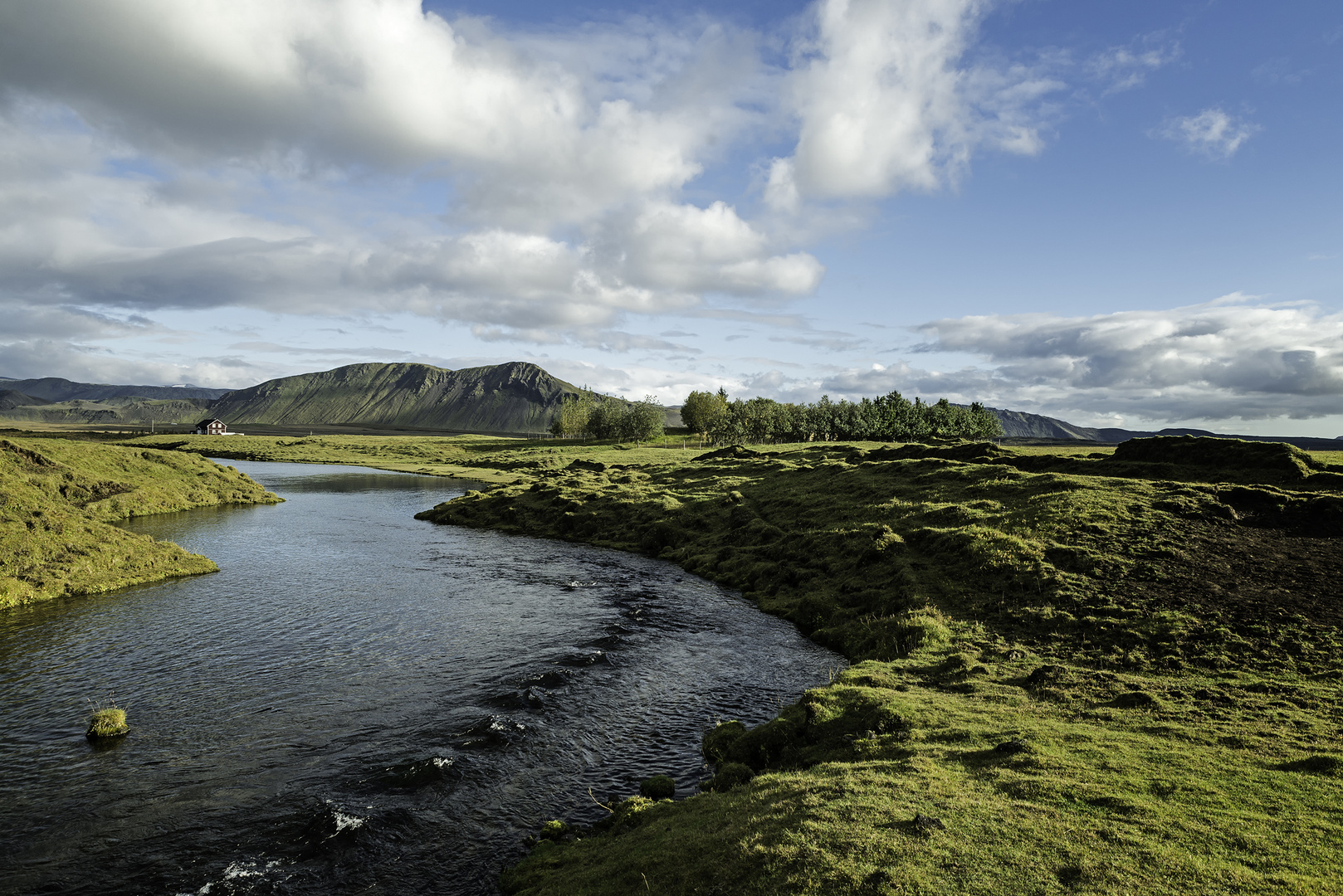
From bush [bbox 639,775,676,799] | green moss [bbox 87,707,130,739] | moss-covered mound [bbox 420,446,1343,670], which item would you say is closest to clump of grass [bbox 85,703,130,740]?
green moss [bbox 87,707,130,739]

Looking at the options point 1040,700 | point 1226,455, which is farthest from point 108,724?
point 1226,455

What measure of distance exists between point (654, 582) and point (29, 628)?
3745cm

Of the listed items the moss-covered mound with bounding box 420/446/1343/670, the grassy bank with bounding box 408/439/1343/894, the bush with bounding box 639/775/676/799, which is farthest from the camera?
the moss-covered mound with bounding box 420/446/1343/670

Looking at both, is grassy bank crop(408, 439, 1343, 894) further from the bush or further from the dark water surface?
the dark water surface

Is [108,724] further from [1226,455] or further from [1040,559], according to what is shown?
[1226,455]

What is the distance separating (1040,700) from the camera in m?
23.6

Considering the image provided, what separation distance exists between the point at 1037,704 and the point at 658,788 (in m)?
14.3

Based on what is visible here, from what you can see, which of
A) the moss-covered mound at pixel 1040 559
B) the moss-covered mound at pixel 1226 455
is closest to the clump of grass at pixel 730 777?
the moss-covered mound at pixel 1040 559

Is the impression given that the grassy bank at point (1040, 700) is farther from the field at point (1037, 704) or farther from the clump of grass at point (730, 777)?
the clump of grass at point (730, 777)

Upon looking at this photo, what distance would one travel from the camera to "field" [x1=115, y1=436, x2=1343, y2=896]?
12711mm

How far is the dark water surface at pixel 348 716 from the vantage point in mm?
17406

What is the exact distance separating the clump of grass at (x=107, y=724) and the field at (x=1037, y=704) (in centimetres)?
1766

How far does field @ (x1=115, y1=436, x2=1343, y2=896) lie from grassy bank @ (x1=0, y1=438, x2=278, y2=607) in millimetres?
41461

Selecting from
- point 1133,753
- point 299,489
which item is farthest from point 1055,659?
point 299,489
